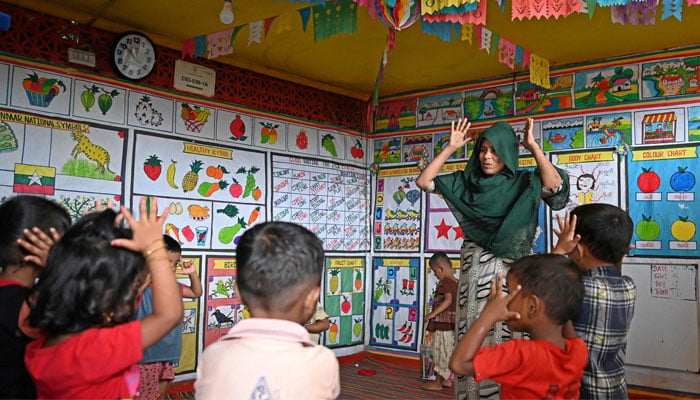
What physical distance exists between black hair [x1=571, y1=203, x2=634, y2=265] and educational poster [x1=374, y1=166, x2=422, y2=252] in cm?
358

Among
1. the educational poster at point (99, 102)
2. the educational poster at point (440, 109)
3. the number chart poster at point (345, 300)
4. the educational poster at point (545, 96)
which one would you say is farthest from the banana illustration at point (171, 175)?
the educational poster at point (545, 96)

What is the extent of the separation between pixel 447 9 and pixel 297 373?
2.61 metres

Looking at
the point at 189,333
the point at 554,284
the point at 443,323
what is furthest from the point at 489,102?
the point at 554,284

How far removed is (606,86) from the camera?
190 inches

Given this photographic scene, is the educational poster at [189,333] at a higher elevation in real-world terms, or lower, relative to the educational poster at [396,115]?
lower

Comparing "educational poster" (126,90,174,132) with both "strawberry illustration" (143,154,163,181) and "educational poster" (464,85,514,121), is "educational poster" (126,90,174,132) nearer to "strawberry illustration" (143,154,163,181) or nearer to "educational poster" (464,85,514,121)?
"strawberry illustration" (143,154,163,181)

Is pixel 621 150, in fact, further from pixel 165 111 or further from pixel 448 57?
pixel 165 111

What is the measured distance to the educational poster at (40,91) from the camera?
12.5 feet

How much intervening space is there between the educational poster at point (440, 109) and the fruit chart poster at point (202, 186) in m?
1.72

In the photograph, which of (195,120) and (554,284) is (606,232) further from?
(195,120)

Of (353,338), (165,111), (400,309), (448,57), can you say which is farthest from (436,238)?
(165,111)

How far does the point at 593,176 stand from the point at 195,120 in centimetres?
329

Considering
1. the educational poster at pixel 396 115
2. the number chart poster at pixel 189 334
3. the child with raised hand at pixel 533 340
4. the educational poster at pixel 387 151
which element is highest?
the educational poster at pixel 396 115

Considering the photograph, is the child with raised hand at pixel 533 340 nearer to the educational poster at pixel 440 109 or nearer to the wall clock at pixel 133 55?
the wall clock at pixel 133 55
